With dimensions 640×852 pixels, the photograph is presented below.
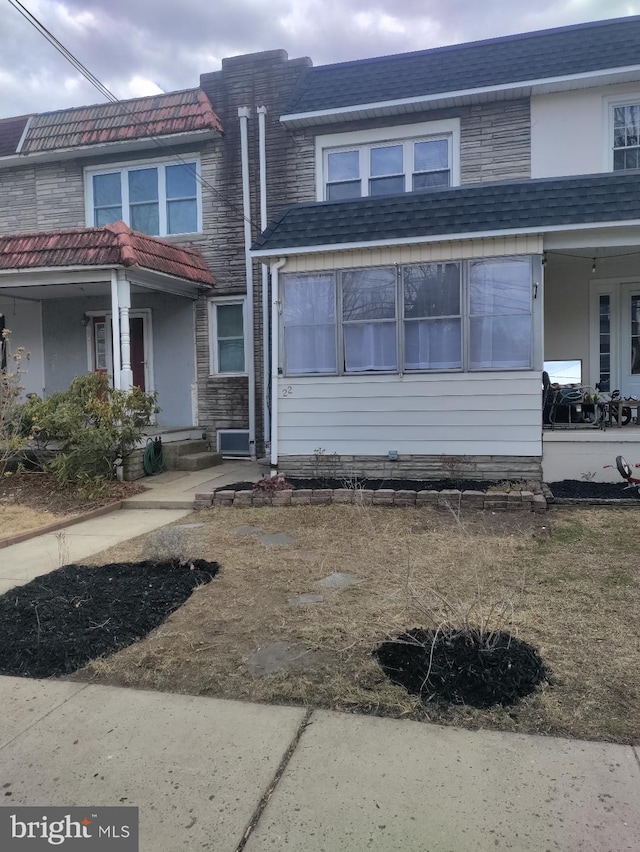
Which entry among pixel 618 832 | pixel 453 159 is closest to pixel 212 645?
Result: pixel 618 832

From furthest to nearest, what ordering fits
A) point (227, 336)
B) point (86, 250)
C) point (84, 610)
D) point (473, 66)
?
point (227, 336) < point (473, 66) < point (86, 250) < point (84, 610)

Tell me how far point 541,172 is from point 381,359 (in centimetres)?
485

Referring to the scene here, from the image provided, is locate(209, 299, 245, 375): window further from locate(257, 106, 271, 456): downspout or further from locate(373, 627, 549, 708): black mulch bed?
locate(373, 627, 549, 708): black mulch bed

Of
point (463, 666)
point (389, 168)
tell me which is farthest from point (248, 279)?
point (463, 666)

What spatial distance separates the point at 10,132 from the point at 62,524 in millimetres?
10092

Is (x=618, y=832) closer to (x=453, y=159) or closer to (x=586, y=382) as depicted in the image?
(x=586, y=382)

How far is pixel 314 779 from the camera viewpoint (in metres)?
2.51

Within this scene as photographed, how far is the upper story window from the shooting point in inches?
406

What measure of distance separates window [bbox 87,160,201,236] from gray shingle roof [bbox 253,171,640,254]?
410 cm

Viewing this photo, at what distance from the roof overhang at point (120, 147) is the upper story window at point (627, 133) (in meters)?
7.11

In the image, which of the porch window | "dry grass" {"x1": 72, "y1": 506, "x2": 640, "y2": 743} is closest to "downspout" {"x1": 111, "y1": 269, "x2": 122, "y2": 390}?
"dry grass" {"x1": 72, "y1": 506, "x2": 640, "y2": 743}

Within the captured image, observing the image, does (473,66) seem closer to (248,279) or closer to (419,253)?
(419,253)

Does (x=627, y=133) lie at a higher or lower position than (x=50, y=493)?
higher

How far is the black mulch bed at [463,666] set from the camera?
3.06 metres
